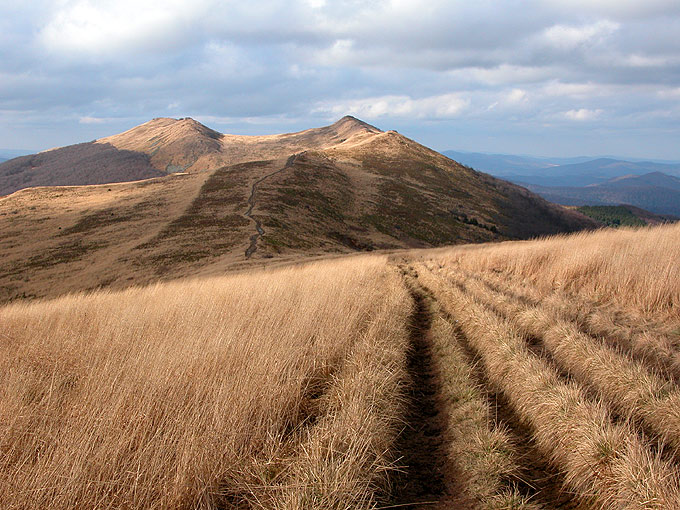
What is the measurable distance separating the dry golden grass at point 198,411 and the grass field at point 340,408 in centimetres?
2

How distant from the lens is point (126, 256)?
3291 cm

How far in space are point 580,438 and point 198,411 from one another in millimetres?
3846

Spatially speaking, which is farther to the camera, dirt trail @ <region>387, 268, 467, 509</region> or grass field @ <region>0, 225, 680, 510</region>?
dirt trail @ <region>387, 268, 467, 509</region>

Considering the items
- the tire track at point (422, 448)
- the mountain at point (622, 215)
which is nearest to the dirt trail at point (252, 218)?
the tire track at point (422, 448)

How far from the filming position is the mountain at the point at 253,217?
102ft

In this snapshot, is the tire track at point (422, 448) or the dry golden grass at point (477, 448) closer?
the dry golden grass at point (477, 448)

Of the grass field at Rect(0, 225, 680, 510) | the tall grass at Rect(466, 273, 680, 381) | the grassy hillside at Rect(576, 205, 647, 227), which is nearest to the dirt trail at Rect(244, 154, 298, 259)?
the tall grass at Rect(466, 273, 680, 381)

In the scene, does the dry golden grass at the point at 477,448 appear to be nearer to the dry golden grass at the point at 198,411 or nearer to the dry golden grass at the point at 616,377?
the dry golden grass at the point at 198,411

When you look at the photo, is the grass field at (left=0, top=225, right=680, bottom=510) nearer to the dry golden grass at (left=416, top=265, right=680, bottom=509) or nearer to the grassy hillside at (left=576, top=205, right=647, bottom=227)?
the dry golden grass at (left=416, top=265, right=680, bottom=509)

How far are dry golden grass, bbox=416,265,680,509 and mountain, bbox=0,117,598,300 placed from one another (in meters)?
20.8

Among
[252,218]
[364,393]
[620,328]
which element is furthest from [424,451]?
[252,218]

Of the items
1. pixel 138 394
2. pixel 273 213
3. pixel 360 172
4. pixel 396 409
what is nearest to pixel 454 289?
pixel 396 409

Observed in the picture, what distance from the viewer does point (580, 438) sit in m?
4.10

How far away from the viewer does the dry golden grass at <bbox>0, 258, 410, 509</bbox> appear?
11.7 ft
